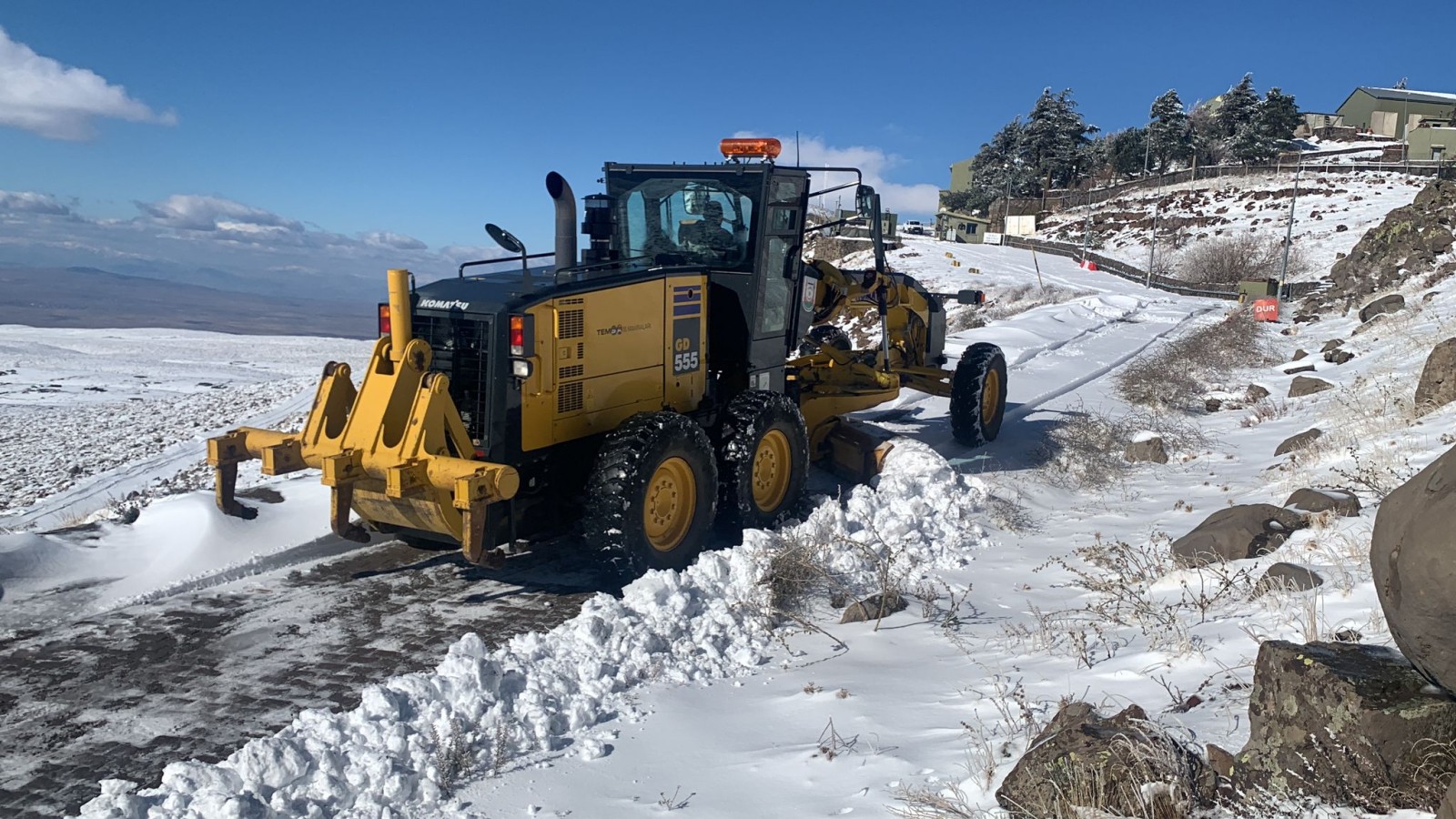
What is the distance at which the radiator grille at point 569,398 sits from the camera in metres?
6.95

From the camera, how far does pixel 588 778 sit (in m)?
4.35

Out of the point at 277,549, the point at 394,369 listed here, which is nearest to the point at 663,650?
the point at 394,369

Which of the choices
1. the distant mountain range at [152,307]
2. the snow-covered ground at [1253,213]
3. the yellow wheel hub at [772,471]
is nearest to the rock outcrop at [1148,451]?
the yellow wheel hub at [772,471]

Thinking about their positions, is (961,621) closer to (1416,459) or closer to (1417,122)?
(1416,459)

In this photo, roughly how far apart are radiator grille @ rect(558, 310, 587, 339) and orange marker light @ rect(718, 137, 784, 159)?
8.53 ft

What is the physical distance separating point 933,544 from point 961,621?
1675 mm

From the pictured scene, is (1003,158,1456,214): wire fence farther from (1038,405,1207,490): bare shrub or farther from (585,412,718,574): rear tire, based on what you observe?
(585,412,718,574): rear tire

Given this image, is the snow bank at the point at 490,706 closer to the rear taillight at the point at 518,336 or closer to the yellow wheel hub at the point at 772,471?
the yellow wheel hub at the point at 772,471

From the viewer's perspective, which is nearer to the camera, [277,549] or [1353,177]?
[277,549]

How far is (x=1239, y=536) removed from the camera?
6.64 metres

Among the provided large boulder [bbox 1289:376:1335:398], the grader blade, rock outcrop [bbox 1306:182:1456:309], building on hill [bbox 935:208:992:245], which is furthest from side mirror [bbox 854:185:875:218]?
building on hill [bbox 935:208:992:245]

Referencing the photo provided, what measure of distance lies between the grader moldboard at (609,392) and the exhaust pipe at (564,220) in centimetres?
2

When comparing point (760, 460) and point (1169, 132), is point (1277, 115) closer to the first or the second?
point (1169, 132)

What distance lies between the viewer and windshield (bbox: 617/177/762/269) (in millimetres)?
8633
